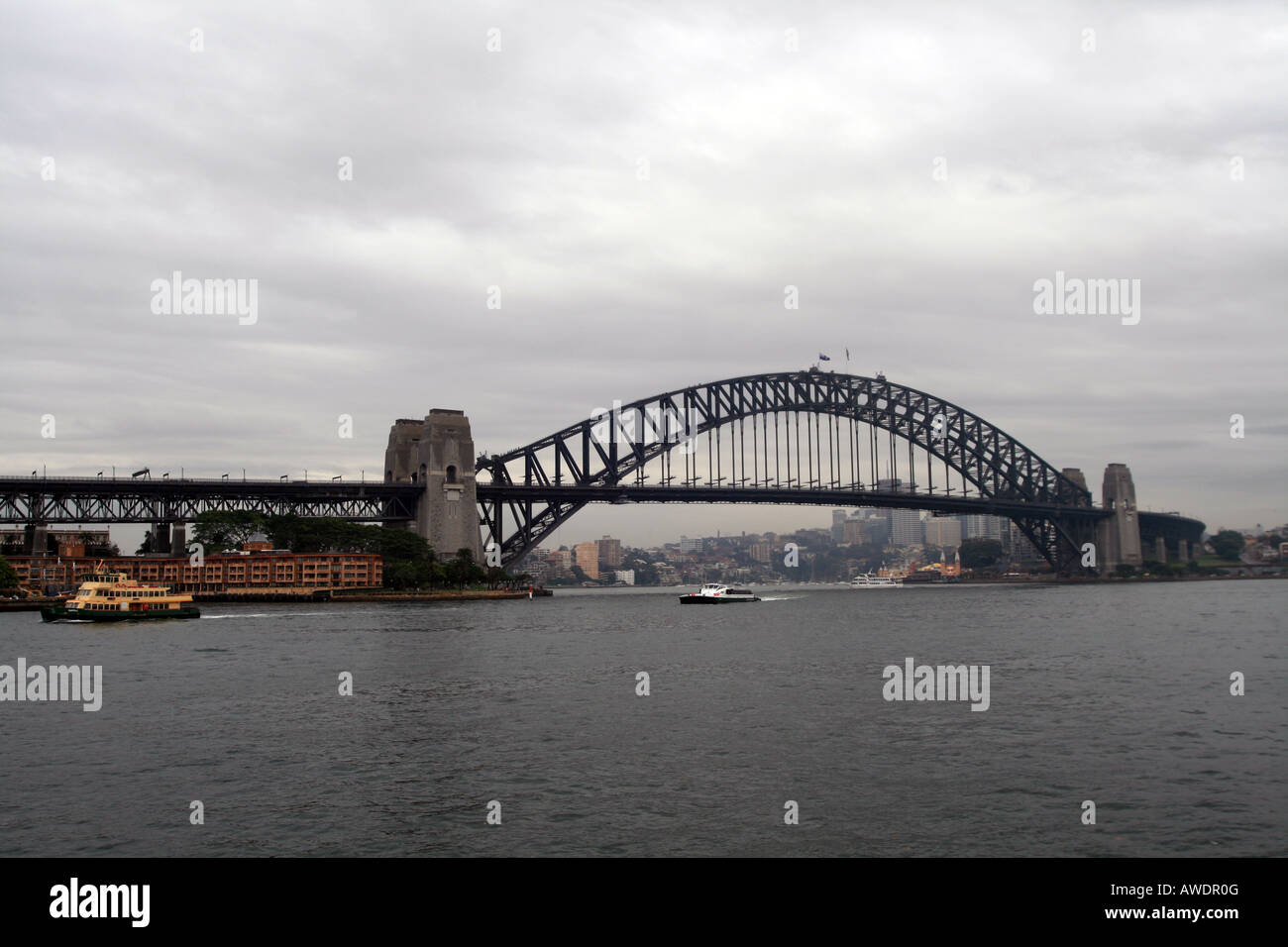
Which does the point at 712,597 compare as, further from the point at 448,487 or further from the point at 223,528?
the point at 223,528

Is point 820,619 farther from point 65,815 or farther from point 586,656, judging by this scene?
point 65,815

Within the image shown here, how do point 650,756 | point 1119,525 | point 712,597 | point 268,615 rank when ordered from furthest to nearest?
point 1119,525, point 712,597, point 268,615, point 650,756

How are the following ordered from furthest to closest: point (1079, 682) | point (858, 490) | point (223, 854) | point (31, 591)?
point (858, 490), point (31, 591), point (1079, 682), point (223, 854)

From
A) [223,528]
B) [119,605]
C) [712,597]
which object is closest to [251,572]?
[223,528]

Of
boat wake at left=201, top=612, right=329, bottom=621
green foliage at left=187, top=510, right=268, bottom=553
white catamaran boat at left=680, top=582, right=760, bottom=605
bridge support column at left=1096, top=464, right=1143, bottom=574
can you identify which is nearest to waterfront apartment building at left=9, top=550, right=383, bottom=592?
green foliage at left=187, top=510, right=268, bottom=553

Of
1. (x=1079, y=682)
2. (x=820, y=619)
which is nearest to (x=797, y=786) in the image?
(x=1079, y=682)

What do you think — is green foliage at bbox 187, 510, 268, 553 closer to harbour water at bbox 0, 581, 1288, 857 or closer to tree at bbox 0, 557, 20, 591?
tree at bbox 0, 557, 20, 591
